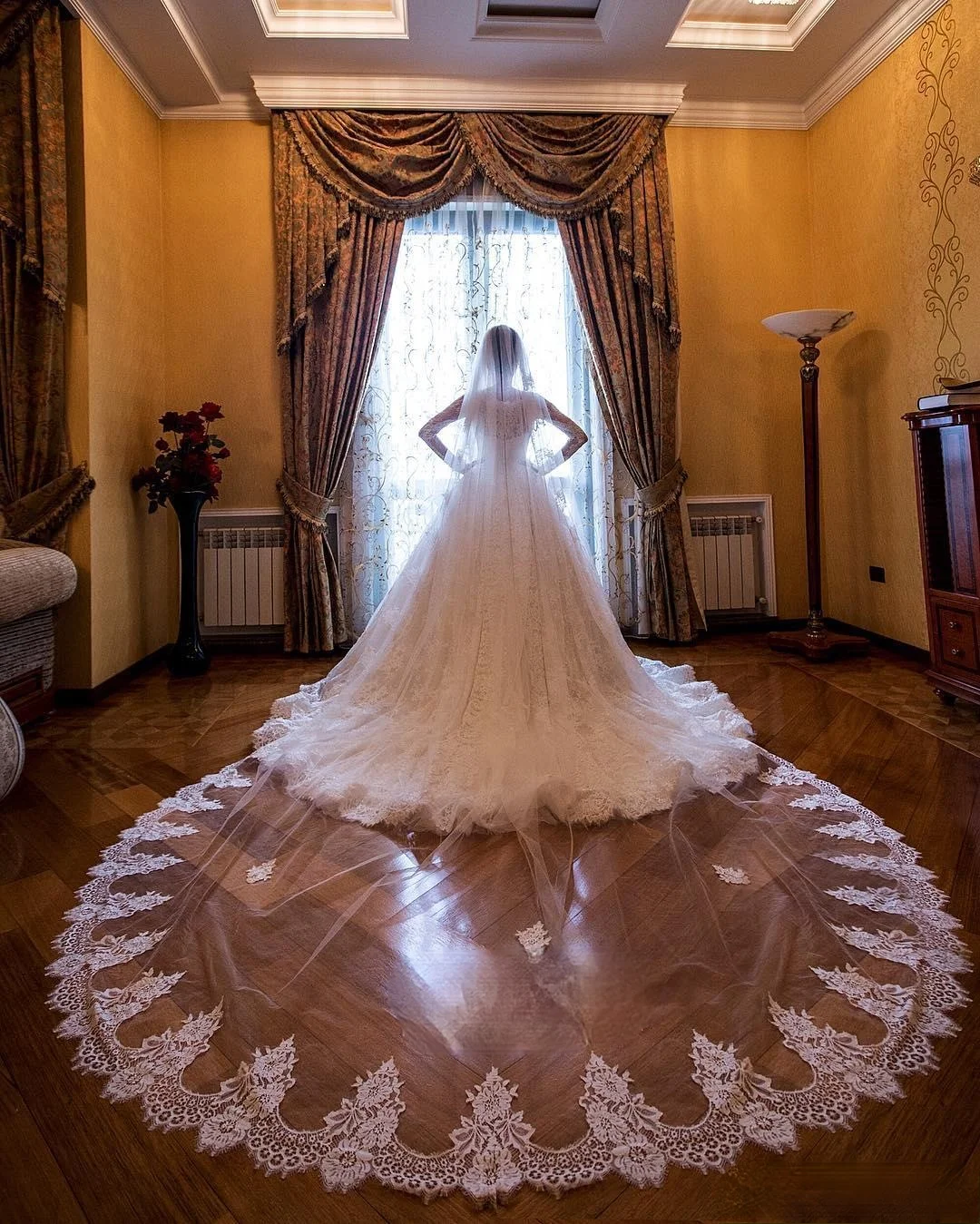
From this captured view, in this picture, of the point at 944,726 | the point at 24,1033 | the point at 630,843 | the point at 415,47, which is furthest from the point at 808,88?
the point at 24,1033

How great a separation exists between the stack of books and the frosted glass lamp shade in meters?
0.97

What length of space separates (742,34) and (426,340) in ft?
7.89

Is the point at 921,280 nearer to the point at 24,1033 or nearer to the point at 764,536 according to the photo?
the point at 764,536

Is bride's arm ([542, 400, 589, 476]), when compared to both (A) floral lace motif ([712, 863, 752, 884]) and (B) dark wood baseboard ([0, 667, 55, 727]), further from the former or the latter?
(B) dark wood baseboard ([0, 667, 55, 727])

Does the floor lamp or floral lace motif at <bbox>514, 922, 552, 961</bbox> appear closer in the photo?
floral lace motif at <bbox>514, 922, 552, 961</bbox>

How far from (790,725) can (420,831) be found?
172cm

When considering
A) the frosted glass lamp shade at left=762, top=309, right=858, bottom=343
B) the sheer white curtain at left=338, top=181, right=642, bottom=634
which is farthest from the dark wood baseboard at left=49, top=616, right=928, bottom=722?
the frosted glass lamp shade at left=762, top=309, right=858, bottom=343

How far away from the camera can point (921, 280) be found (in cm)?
374

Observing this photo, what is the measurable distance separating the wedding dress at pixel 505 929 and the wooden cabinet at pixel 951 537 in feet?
3.62

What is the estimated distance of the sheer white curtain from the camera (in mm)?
4426

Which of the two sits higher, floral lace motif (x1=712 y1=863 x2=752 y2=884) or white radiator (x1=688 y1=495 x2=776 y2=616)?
white radiator (x1=688 y1=495 x2=776 y2=616)

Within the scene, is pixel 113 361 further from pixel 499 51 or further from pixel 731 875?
pixel 731 875

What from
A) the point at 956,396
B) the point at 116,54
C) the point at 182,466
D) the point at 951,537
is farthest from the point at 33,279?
the point at 951,537

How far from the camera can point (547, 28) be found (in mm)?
3811
